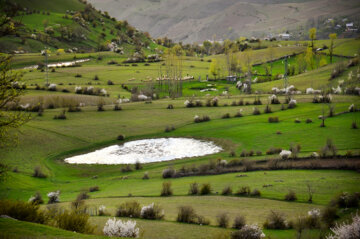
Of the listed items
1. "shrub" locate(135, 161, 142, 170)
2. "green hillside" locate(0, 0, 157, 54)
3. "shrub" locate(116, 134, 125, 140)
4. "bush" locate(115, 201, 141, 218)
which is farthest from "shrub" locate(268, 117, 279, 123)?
"green hillside" locate(0, 0, 157, 54)

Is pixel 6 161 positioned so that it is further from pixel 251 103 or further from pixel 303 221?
pixel 251 103

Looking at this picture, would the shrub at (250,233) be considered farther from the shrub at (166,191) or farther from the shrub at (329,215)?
the shrub at (166,191)

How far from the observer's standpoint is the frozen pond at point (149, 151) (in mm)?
41250

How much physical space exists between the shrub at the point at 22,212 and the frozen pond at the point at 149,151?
2471cm

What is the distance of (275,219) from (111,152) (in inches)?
1218

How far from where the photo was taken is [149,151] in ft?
146

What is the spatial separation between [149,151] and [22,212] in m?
30.7

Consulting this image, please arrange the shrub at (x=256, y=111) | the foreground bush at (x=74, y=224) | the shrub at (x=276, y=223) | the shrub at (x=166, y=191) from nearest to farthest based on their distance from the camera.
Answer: the foreground bush at (x=74, y=224) → the shrub at (x=276, y=223) → the shrub at (x=166, y=191) → the shrub at (x=256, y=111)

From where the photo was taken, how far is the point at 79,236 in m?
11.8

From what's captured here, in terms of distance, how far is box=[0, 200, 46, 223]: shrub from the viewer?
45.0 feet

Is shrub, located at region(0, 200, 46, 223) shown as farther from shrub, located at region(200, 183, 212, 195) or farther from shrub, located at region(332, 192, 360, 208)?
shrub, located at region(332, 192, 360, 208)

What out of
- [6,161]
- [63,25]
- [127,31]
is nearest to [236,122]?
[6,161]

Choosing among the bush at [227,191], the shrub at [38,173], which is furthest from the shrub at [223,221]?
the shrub at [38,173]

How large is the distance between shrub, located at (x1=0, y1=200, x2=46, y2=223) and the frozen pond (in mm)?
24712
